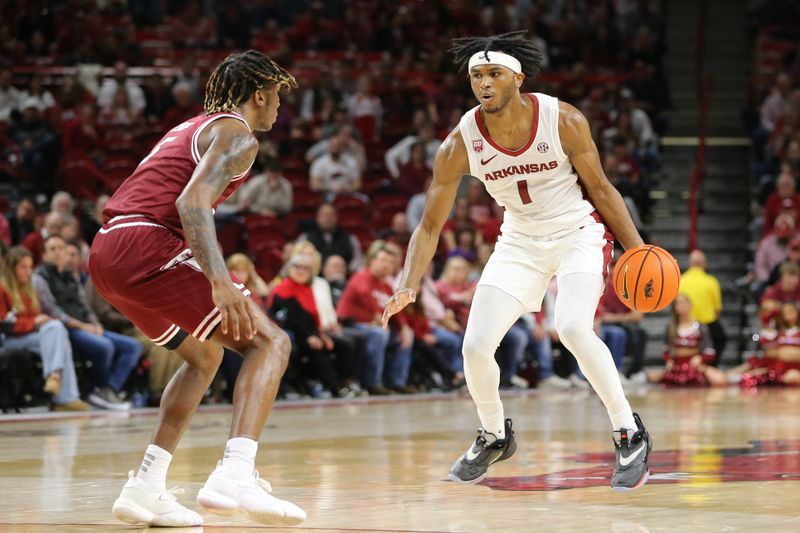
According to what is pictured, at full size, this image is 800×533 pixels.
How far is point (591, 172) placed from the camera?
20.3 ft

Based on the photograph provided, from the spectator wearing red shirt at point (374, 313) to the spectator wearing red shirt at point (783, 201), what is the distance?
596cm

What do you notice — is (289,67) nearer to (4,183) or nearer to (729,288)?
A: (4,183)

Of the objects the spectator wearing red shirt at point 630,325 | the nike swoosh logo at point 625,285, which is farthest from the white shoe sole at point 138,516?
the spectator wearing red shirt at point 630,325

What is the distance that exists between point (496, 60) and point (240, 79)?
139cm

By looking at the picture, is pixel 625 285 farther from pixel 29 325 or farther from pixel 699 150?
pixel 699 150

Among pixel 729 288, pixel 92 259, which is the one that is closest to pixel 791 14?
pixel 729 288

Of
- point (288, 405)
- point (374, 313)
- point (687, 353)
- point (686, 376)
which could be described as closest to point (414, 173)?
point (374, 313)

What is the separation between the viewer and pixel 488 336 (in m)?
6.16

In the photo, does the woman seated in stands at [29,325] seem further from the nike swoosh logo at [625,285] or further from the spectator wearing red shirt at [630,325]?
the spectator wearing red shirt at [630,325]

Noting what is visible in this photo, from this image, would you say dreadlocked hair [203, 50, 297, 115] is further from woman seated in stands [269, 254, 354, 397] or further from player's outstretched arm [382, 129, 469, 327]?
woman seated in stands [269, 254, 354, 397]

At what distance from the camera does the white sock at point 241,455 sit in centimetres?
481

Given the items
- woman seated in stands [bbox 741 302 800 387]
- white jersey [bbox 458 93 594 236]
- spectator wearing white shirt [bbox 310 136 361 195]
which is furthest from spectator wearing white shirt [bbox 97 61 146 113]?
white jersey [bbox 458 93 594 236]

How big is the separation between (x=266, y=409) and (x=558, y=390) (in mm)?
10063

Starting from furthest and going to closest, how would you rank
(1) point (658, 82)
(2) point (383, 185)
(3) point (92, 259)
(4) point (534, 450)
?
(1) point (658, 82) → (2) point (383, 185) → (4) point (534, 450) → (3) point (92, 259)
